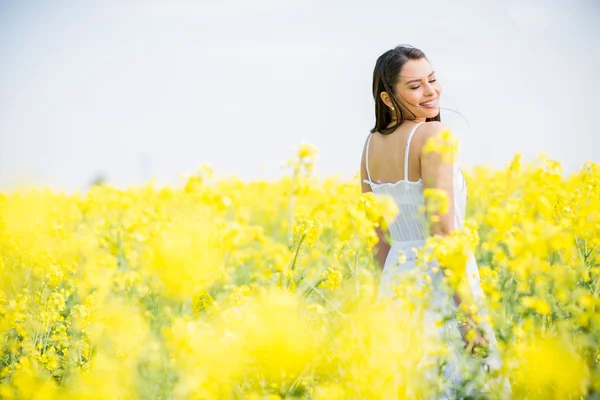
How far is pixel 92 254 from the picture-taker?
164 inches

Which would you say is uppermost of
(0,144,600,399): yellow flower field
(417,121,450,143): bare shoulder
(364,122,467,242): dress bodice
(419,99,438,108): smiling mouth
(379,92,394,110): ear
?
(379,92,394,110): ear

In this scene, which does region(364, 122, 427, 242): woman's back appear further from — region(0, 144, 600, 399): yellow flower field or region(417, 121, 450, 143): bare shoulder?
region(0, 144, 600, 399): yellow flower field

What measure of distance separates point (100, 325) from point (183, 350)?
120 cm

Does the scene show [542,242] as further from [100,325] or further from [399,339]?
[100,325]

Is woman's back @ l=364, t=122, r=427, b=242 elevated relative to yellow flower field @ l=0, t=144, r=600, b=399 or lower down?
elevated

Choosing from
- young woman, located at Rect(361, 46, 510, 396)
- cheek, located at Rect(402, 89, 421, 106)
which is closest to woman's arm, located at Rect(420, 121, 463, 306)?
young woman, located at Rect(361, 46, 510, 396)

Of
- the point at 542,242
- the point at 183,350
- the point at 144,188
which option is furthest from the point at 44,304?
the point at 144,188

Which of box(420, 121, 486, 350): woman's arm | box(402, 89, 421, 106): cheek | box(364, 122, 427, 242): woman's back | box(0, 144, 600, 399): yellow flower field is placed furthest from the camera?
box(402, 89, 421, 106): cheek

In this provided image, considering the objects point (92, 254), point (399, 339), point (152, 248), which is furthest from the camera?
point (92, 254)

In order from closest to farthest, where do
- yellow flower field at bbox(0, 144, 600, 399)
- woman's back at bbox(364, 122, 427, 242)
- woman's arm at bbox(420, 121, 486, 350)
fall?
yellow flower field at bbox(0, 144, 600, 399) < woman's arm at bbox(420, 121, 486, 350) < woman's back at bbox(364, 122, 427, 242)

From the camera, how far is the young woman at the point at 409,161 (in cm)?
209

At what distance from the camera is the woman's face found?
2.30 meters

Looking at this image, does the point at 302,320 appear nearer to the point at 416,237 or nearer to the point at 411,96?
the point at 416,237

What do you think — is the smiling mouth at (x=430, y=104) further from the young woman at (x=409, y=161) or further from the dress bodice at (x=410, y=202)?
the dress bodice at (x=410, y=202)
